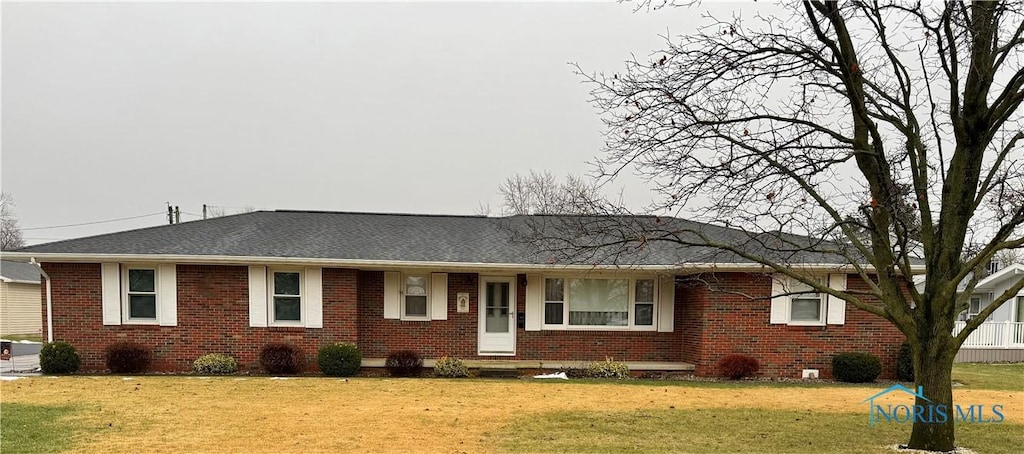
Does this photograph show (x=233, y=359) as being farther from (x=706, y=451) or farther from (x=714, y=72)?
(x=714, y=72)

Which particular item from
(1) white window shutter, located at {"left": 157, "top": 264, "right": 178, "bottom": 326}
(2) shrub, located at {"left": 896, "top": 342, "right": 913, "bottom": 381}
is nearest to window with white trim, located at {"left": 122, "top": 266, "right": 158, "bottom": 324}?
(1) white window shutter, located at {"left": 157, "top": 264, "right": 178, "bottom": 326}

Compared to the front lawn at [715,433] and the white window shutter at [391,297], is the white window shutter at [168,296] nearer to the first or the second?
the white window shutter at [391,297]

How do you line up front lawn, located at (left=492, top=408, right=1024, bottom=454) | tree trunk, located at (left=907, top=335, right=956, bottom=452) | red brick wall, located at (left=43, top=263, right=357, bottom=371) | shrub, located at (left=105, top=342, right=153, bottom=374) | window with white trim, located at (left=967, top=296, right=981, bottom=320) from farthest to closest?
1. window with white trim, located at (left=967, top=296, right=981, bottom=320)
2. red brick wall, located at (left=43, top=263, right=357, bottom=371)
3. shrub, located at (left=105, top=342, right=153, bottom=374)
4. front lawn, located at (left=492, top=408, right=1024, bottom=454)
5. tree trunk, located at (left=907, top=335, right=956, bottom=452)

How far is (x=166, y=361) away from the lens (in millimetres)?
12734

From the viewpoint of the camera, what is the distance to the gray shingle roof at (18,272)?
25.3 metres

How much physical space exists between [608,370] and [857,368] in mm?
5466

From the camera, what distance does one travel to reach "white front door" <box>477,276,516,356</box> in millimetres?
13789

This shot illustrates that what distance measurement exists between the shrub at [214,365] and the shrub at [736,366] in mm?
10808

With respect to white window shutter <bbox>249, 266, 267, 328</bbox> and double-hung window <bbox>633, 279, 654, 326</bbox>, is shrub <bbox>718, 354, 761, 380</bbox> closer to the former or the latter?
double-hung window <bbox>633, 279, 654, 326</bbox>

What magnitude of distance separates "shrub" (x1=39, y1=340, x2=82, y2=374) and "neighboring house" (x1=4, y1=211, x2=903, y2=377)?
14.3 inches

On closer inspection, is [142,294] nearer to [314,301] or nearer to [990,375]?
[314,301]

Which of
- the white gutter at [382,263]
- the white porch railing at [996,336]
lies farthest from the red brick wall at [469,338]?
the white porch railing at [996,336]

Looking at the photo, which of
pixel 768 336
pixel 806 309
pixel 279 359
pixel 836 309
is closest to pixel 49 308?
pixel 279 359

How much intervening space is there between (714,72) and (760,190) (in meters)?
1.53
